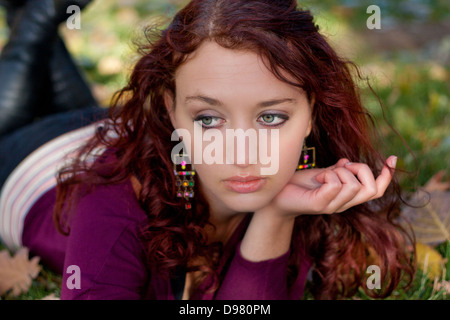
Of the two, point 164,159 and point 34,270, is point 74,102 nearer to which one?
point 34,270

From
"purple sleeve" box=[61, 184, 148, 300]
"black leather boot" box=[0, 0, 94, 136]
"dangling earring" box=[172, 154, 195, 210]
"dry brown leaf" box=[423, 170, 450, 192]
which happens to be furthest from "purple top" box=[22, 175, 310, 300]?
"black leather boot" box=[0, 0, 94, 136]

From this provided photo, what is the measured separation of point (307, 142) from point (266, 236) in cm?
35

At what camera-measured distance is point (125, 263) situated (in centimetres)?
167

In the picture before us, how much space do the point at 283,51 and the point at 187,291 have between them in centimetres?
93

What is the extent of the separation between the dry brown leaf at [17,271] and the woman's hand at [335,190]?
42.0 inches

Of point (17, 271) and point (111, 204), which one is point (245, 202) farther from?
point (17, 271)

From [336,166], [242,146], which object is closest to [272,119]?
[242,146]

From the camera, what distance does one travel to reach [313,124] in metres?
1.76

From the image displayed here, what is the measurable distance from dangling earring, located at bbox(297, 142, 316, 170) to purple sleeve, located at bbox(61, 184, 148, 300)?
56cm

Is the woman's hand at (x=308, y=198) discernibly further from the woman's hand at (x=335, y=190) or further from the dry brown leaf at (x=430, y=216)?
the dry brown leaf at (x=430, y=216)

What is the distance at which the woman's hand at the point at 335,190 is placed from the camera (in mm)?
1607

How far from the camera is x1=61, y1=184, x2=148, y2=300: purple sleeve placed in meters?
1.62

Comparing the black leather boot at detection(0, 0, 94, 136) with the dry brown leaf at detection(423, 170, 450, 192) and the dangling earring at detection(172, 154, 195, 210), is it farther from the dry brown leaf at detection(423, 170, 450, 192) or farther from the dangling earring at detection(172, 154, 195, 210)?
the dry brown leaf at detection(423, 170, 450, 192)

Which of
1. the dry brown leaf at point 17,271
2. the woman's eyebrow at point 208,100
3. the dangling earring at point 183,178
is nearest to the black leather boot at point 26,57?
the dry brown leaf at point 17,271
